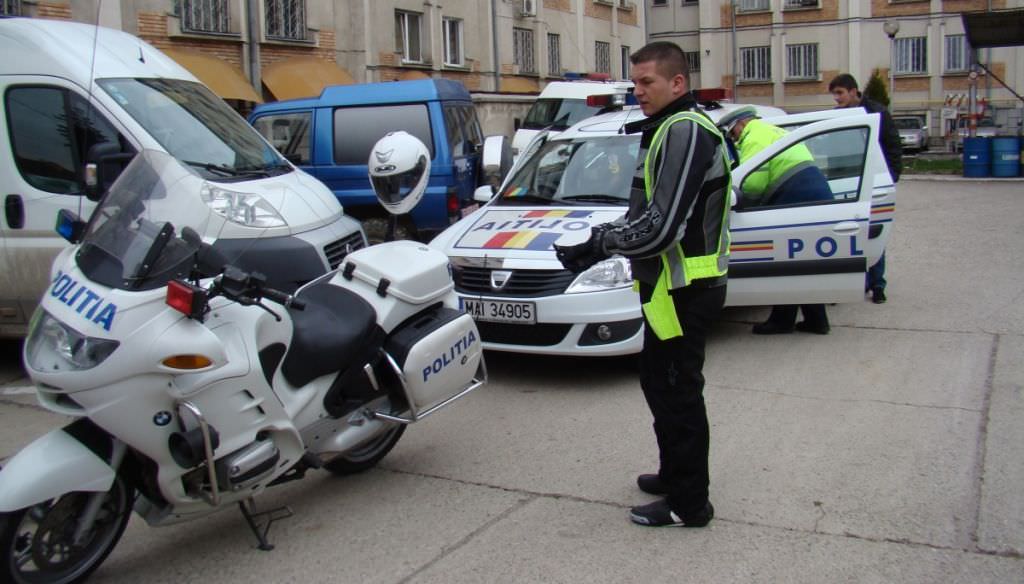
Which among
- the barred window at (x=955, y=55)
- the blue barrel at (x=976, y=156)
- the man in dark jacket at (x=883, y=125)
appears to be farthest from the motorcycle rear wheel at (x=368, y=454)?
the barred window at (x=955, y=55)

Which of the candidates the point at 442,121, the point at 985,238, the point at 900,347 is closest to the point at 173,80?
the point at 442,121

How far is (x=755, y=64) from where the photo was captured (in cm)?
4472

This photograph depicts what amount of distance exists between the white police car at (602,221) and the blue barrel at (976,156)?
634 inches

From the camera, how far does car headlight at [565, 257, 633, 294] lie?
21.0 ft

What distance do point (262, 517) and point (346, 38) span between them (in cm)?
1877

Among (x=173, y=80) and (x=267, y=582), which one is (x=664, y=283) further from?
(x=173, y=80)

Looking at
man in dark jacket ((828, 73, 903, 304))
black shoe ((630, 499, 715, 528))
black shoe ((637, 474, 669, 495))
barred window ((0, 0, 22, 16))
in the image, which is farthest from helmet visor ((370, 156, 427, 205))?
barred window ((0, 0, 22, 16))

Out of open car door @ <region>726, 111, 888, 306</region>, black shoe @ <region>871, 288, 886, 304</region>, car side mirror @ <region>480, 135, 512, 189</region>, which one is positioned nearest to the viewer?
open car door @ <region>726, 111, 888, 306</region>

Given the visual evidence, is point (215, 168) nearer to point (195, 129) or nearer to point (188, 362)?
point (195, 129)

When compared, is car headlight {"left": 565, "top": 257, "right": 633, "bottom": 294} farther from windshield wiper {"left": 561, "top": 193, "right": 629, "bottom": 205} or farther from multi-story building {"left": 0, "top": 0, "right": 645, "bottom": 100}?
multi-story building {"left": 0, "top": 0, "right": 645, "bottom": 100}

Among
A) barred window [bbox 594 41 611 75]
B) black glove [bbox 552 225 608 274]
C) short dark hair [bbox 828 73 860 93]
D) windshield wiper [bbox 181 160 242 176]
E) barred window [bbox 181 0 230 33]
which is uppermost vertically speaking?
barred window [bbox 594 41 611 75]

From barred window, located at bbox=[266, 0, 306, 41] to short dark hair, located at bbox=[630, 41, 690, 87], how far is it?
17.1 meters

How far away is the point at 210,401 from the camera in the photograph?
3.80m

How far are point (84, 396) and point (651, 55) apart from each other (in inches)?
101
